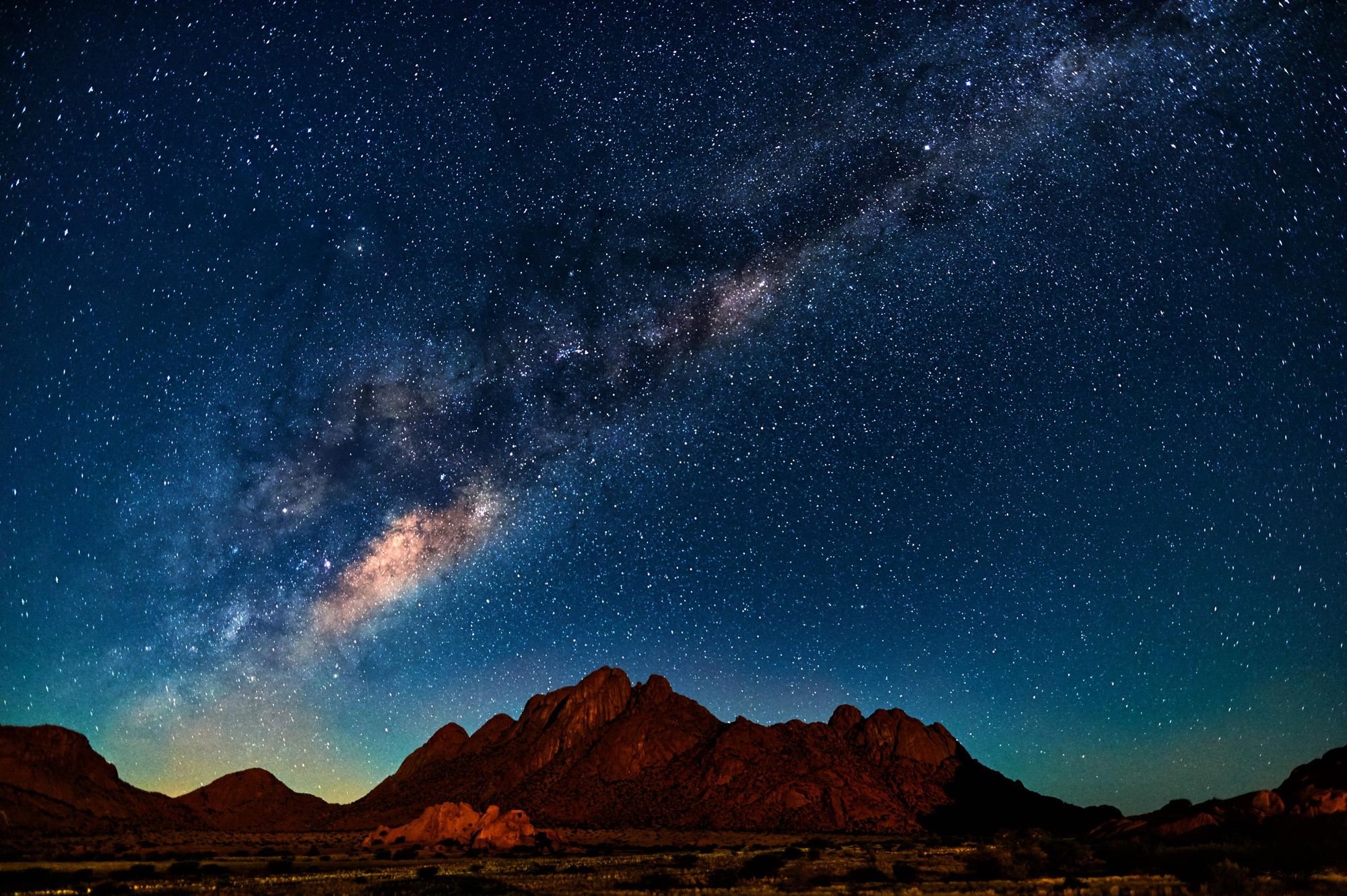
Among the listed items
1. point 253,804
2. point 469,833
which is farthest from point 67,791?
point 469,833

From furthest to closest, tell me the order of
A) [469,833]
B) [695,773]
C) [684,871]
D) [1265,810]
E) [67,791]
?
1. [67,791]
2. [695,773]
3. [469,833]
4. [1265,810]
5. [684,871]

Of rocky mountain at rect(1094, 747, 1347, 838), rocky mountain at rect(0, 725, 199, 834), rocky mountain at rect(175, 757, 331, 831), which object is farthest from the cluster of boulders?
rocky mountain at rect(175, 757, 331, 831)

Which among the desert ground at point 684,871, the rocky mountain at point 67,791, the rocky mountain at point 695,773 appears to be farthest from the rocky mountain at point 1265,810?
the rocky mountain at point 67,791

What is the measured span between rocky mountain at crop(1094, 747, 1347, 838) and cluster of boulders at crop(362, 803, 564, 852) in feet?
148

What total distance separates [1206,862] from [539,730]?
435 ft

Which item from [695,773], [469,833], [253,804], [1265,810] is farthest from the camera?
[253,804]

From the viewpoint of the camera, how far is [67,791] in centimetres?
13275

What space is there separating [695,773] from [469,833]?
181ft

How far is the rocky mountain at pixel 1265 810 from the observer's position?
47.5 meters

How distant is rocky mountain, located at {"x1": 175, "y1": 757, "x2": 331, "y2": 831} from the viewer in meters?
144

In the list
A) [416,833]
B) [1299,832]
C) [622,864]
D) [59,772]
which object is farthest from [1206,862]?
[59,772]

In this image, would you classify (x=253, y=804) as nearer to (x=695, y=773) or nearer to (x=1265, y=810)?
(x=695, y=773)

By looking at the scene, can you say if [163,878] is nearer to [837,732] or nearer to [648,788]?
[648,788]

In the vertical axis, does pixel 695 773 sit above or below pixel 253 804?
above
